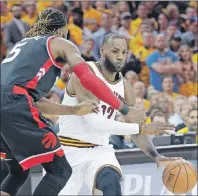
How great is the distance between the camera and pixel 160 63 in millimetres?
10805

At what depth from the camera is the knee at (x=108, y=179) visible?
209 inches

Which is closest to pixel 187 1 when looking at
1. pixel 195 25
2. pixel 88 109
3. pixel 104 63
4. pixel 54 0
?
pixel 195 25

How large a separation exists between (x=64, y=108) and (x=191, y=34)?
7.04 metres

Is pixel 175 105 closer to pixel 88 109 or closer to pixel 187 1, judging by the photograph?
pixel 187 1

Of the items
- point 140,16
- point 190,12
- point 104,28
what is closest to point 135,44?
point 104,28

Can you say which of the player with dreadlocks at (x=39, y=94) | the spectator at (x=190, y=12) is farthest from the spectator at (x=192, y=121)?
the player with dreadlocks at (x=39, y=94)

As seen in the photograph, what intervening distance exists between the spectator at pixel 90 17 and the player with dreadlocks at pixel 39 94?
6.18 metres

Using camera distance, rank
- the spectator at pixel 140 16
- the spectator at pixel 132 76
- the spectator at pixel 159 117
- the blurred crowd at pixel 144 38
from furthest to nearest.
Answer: the spectator at pixel 140 16
the spectator at pixel 132 76
the blurred crowd at pixel 144 38
the spectator at pixel 159 117

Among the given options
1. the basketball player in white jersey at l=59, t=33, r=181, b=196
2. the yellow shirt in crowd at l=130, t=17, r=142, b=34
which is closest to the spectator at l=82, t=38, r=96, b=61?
the yellow shirt in crowd at l=130, t=17, r=142, b=34

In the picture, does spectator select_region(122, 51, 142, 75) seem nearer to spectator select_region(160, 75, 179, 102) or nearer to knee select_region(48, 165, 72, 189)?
spectator select_region(160, 75, 179, 102)

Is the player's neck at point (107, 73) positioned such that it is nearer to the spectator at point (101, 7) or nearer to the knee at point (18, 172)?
the knee at point (18, 172)

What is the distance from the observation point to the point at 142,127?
5.32 metres

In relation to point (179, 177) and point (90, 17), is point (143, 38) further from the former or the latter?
point (179, 177)

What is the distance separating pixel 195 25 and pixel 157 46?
123cm
